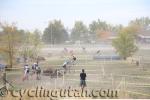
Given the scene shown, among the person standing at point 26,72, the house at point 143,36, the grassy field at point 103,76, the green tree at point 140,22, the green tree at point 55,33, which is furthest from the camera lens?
the green tree at point 55,33

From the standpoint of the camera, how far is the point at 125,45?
9.64 m

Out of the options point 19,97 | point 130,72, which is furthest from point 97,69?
point 19,97

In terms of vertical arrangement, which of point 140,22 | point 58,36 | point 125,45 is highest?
point 140,22

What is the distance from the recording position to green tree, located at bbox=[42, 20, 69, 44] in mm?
9680

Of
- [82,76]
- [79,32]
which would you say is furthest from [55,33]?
[82,76]

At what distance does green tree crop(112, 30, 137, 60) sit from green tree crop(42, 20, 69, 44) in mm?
1230

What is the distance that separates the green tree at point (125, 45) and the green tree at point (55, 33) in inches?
48.4

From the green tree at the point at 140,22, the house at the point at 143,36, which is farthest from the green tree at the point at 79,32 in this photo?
the house at the point at 143,36

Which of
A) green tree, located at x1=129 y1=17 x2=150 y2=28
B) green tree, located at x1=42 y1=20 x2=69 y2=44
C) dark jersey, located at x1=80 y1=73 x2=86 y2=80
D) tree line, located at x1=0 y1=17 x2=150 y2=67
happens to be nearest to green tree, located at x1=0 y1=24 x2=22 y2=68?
tree line, located at x1=0 y1=17 x2=150 y2=67

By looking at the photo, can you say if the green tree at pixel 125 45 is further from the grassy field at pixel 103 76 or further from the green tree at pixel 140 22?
the green tree at pixel 140 22

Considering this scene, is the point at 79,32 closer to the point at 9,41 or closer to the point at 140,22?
the point at 140,22

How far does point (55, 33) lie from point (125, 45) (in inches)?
66.4

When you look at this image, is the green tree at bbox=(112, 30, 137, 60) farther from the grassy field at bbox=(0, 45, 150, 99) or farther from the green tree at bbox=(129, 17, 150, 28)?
the green tree at bbox=(129, 17, 150, 28)

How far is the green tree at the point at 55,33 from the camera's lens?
31.8 feet
